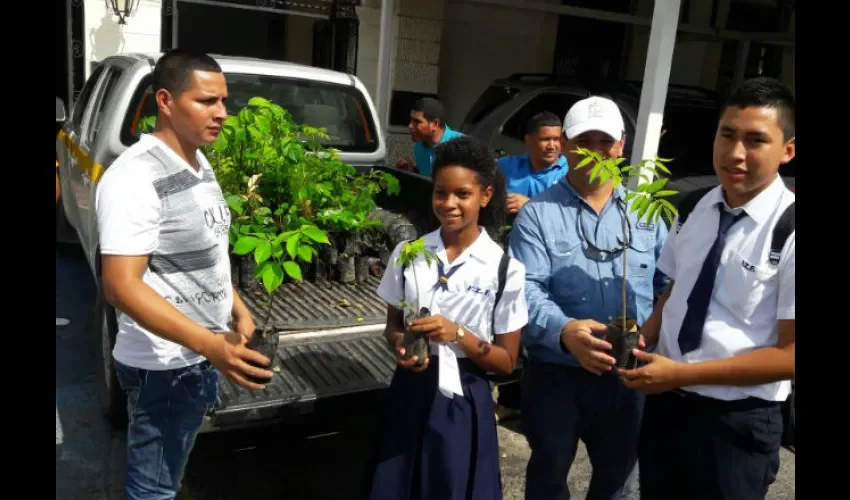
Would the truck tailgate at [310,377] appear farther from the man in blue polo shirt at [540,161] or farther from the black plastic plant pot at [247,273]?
the man in blue polo shirt at [540,161]

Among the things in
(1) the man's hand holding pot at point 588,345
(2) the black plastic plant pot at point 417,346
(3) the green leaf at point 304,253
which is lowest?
(2) the black plastic plant pot at point 417,346

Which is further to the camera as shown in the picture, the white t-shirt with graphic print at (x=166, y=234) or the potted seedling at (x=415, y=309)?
the potted seedling at (x=415, y=309)

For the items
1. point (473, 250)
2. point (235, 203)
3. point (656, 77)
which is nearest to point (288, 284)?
point (235, 203)

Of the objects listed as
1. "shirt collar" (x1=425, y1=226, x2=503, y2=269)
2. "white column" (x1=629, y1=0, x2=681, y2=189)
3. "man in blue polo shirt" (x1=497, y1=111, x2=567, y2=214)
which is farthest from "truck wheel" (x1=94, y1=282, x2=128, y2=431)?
"white column" (x1=629, y1=0, x2=681, y2=189)

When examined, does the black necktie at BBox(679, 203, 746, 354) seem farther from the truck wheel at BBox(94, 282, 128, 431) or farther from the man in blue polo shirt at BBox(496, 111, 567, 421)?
the truck wheel at BBox(94, 282, 128, 431)

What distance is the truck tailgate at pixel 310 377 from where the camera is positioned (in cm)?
282

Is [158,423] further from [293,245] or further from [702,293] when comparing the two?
[702,293]

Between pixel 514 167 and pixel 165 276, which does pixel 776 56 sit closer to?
pixel 514 167

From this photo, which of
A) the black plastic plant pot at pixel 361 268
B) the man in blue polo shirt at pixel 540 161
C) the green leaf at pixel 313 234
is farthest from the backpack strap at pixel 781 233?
the black plastic plant pot at pixel 361 268

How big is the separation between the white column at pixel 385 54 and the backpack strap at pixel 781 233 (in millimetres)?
7420

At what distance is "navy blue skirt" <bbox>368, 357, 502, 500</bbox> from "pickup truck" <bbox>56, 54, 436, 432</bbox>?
2.19ft

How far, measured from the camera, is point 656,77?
6102 millimetres

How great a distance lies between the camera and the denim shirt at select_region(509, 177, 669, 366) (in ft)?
7.89

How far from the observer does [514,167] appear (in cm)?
438
